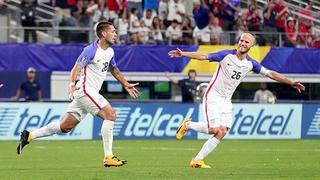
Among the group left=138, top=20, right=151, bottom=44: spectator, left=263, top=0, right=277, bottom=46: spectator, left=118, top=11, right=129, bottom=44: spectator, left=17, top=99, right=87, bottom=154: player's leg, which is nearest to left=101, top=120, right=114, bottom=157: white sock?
left=17, top=99, right=87, bottom=154: player's leg

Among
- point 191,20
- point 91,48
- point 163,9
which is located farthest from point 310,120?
point 91,48

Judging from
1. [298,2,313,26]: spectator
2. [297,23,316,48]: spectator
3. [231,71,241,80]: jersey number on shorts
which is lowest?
[297,23,316,48]: spectator

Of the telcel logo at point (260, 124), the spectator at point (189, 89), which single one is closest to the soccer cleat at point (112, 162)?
the telcel logo at point (260, 124)

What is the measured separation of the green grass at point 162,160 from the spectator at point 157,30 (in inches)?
240

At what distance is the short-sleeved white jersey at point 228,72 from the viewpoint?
54.7 ft

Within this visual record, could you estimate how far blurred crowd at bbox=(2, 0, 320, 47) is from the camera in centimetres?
3234

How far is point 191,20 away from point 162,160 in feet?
50.2

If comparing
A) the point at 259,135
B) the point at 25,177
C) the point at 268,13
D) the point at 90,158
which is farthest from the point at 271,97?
the point at 25,177

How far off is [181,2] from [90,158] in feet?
49.8

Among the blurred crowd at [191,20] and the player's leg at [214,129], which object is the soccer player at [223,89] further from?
the blurred crowd at [191,20]

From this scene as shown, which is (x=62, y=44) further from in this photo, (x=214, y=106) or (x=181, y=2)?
(x=214, y=106)

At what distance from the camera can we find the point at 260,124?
28844 millimetres

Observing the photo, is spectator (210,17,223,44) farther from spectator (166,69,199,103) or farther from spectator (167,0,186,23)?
spectator (166,69,199,103)

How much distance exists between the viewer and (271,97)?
3030cm
